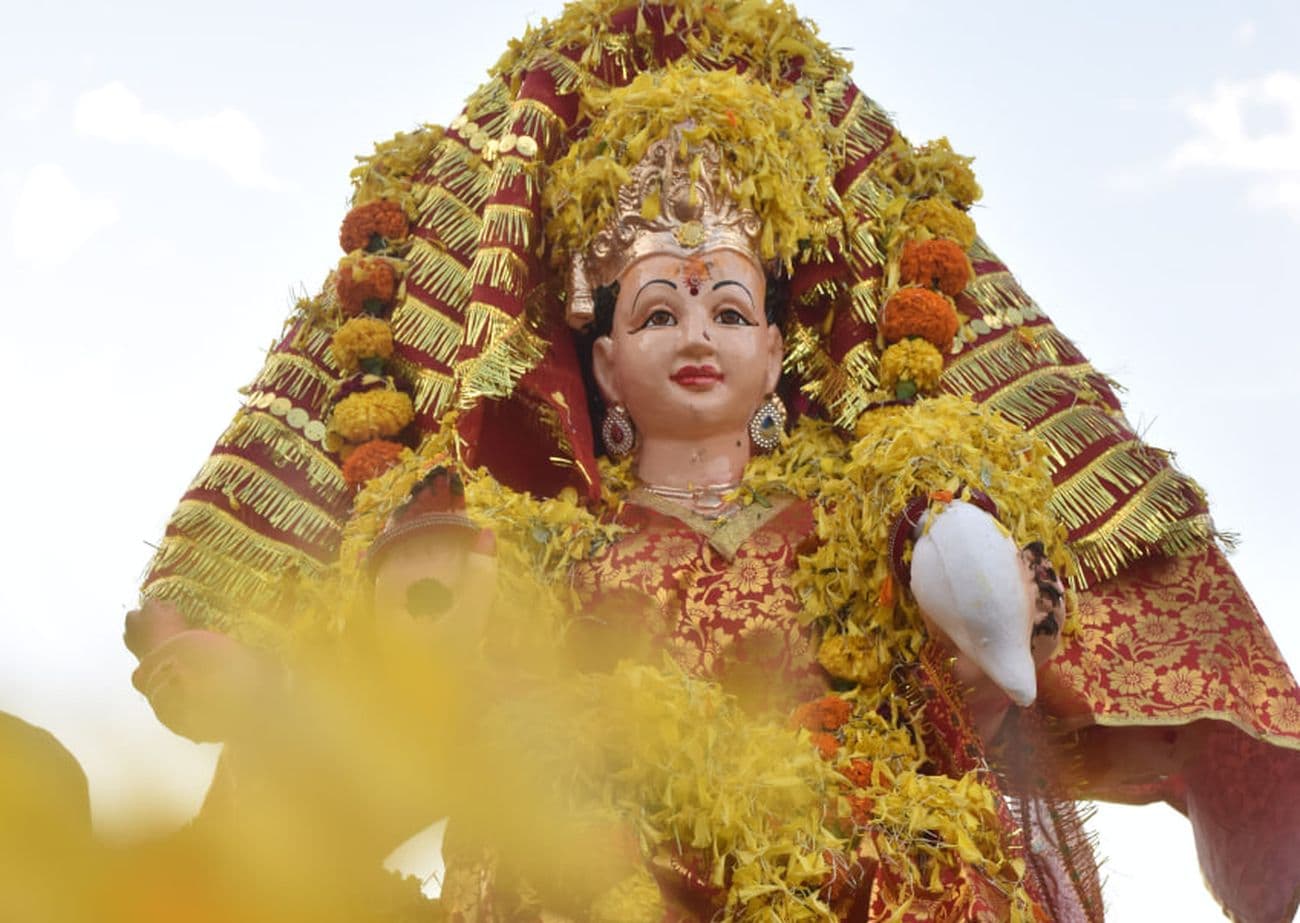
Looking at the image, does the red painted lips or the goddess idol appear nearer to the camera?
the goddess idol

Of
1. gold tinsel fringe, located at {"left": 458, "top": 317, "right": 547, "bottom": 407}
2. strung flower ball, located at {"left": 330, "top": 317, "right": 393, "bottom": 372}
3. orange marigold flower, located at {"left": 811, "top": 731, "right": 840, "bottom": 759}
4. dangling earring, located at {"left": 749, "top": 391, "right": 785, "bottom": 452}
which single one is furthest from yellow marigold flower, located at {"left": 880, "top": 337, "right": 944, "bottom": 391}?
strung flower ball, located at {"left": 330, "top": 317, "right": 393, "bottom": 372}

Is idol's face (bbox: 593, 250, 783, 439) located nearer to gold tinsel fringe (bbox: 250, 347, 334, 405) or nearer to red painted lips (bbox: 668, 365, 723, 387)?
red painted lips (bbox: 668, 365, 723, 387)

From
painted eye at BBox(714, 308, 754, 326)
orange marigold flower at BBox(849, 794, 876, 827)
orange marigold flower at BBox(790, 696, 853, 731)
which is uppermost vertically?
painted eye at BBox(714, 308, 754, 326)

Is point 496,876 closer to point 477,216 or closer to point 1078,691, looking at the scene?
point 1078,691

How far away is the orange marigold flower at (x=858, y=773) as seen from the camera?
4316 mm

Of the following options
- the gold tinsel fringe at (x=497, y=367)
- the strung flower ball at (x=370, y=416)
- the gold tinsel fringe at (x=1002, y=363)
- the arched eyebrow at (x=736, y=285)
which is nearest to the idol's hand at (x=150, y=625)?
the strung flower ball at (x=370, y=416)

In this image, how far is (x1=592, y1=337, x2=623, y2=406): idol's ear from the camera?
5.32 meters

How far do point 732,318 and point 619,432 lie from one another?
1.61 ft

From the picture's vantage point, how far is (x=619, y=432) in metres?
5.32

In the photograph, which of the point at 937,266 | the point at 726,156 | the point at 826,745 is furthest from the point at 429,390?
the point at 826,745

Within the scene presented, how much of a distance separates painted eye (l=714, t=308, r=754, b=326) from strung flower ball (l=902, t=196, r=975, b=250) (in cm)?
70

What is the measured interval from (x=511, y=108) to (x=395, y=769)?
9.22 feet

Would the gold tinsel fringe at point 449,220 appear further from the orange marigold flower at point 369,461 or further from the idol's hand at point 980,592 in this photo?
the idol's hand at point 980,592

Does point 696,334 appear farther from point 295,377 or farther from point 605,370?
point 295,377
